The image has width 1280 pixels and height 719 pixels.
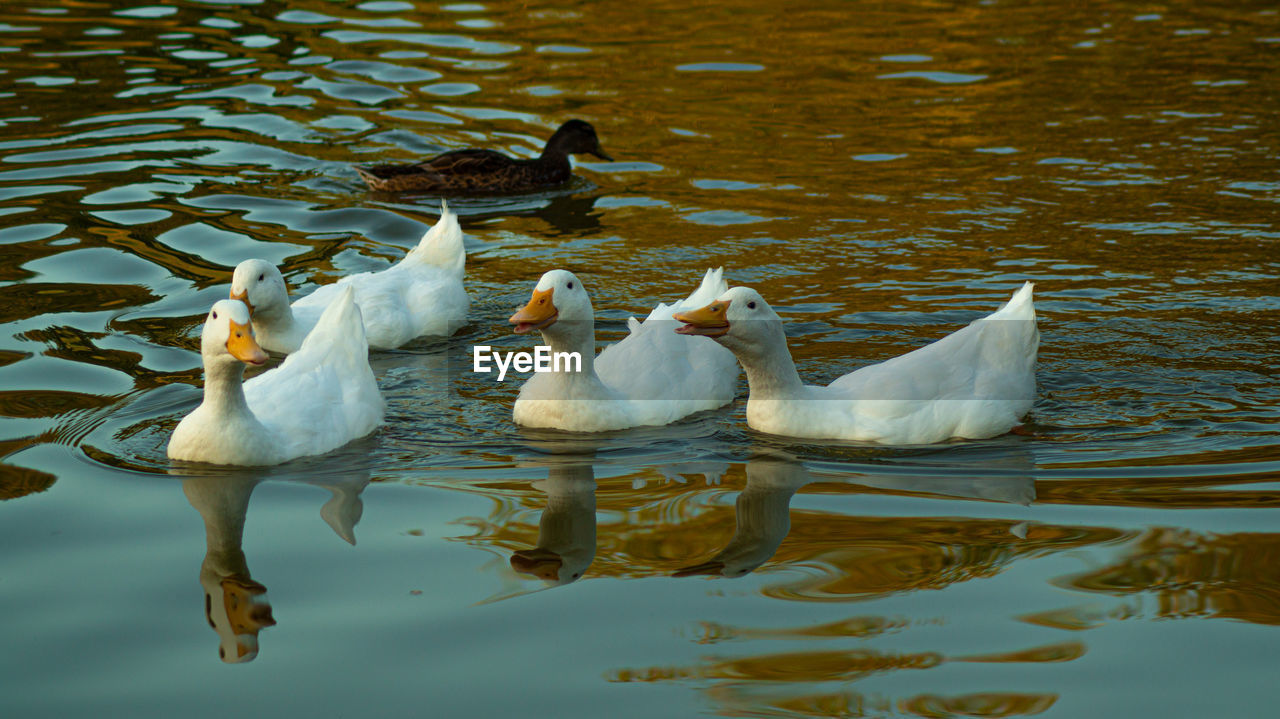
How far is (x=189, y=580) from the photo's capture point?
229 inches

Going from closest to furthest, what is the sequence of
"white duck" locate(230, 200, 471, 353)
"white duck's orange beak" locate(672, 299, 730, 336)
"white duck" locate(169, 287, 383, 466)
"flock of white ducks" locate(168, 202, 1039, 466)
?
1. "white duck" locate(169, 287, 383, 466)
2. "flock of white ducks" locate(168, 202, 1039, 466)
3. "white duck's orange beak" locate(672, 299, 730, 336)
4. "white duck" locate(230, 200, 471, 353)

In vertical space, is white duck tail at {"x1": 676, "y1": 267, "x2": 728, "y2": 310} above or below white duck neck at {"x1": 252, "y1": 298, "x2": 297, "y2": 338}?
above

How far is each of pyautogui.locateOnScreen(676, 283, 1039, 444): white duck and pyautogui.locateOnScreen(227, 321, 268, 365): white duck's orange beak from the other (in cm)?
214

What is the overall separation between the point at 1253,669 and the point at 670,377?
12.8ft

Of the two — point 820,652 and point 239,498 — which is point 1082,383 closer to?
point 820,652

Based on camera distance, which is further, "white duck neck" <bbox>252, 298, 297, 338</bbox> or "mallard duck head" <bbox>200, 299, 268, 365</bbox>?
"white duck neck" <bbox>252, 298, 297, 338</bbox>

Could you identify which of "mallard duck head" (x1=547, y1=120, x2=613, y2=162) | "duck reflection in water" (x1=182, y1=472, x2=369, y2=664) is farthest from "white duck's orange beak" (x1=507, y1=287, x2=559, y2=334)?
"mallard duck head" (x1=547, y1=120, x2=613, y2=162)

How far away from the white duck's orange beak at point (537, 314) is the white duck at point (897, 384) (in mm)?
704

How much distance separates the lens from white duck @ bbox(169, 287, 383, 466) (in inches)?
266

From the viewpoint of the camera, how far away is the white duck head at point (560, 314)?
7.46 metres

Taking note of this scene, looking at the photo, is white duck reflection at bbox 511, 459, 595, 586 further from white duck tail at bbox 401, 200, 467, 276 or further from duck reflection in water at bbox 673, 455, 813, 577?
white duck tail at bbox 401, 200, 467, 276

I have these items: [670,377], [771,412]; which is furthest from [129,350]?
[771,412]

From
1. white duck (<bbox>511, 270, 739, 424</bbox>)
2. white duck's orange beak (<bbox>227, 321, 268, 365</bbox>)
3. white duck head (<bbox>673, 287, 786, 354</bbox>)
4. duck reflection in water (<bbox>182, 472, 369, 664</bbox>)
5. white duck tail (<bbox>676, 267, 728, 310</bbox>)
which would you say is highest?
white duck's orange beak (<bbox>227, 321, 268, 365</bbox>)

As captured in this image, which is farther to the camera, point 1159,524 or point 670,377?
point 670,377
